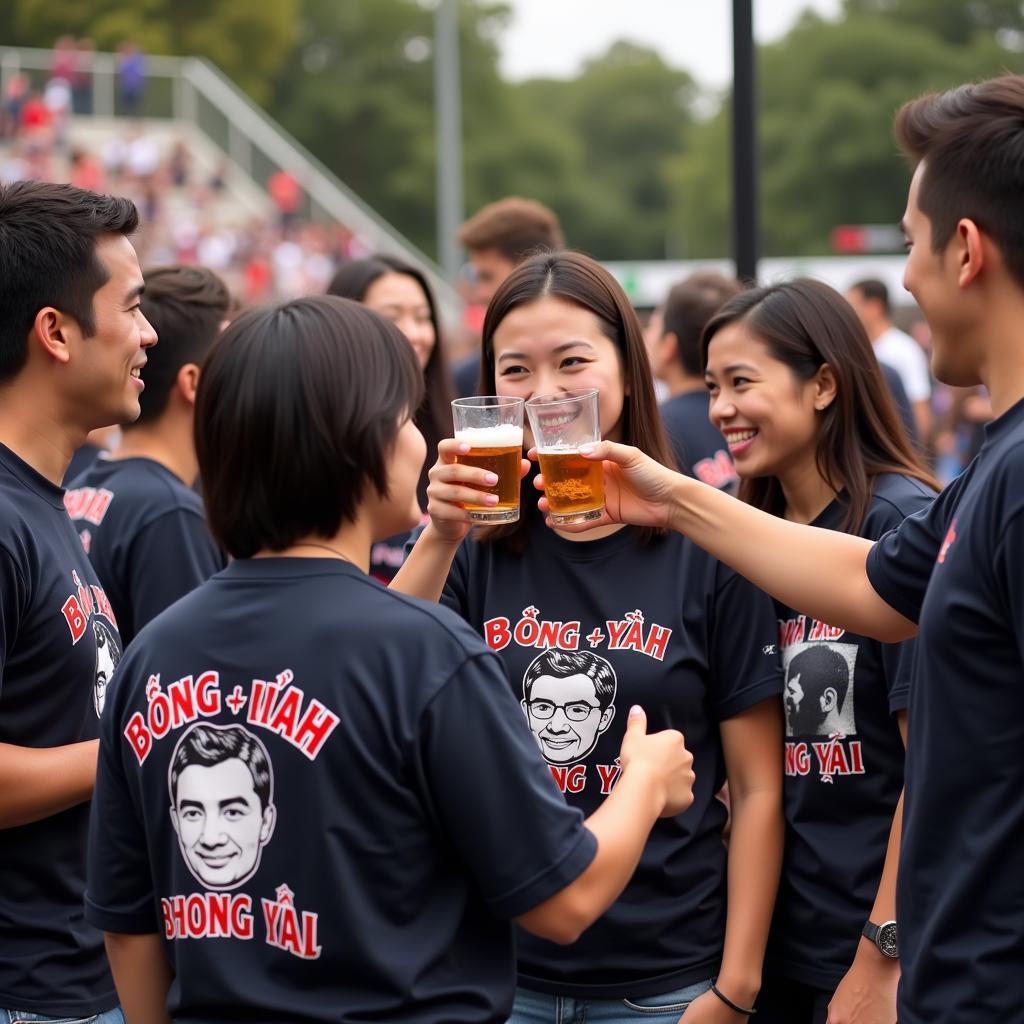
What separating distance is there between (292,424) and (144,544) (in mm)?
1817

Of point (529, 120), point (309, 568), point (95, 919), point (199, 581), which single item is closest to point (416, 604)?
point (309, 568)

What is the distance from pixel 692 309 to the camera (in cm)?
658

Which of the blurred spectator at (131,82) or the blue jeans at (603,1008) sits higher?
the blurred spectator at (131,82)

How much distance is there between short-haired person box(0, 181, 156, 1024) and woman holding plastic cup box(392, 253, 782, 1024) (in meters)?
0.71

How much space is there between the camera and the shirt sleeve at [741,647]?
9.61 feet

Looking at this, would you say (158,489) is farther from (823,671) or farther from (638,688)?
(823,671)

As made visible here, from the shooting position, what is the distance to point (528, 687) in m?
2.90

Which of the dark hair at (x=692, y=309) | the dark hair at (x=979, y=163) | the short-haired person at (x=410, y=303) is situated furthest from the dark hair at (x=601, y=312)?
the dark hair at (x=692, y=309)

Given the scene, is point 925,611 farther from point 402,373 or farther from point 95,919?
point 95,919

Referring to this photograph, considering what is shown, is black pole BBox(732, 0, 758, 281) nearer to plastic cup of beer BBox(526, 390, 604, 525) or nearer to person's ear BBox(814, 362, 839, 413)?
person's ear BBox(814, 362, 839, 413)

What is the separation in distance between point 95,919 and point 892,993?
160cm

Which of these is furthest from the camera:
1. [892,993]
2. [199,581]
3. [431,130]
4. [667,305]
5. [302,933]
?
[431,130]

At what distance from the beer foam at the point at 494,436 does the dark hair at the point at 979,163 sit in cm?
90

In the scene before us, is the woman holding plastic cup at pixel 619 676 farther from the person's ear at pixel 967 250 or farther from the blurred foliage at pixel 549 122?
the blurred foliage at pixel 549 122
